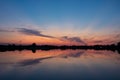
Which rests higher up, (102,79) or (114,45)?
(114,45)

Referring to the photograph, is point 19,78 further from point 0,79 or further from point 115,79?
point 115,79

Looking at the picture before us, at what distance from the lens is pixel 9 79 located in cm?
1530

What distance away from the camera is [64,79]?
15.1 metres

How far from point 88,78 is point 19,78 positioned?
5674 mm

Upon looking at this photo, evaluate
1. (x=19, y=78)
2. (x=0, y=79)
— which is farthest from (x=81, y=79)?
(x=0, y=79)

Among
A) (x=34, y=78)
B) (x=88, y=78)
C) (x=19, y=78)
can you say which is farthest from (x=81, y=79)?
(x=19, y=78)

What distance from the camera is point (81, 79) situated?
15.4 metres

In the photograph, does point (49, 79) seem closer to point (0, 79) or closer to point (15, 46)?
point (0, 79)

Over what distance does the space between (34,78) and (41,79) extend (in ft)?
2.33

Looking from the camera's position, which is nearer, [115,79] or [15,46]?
[115,79]

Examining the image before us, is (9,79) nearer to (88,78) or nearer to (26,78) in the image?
(26,78)

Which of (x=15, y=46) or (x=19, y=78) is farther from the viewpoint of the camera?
(x=15, y=46)

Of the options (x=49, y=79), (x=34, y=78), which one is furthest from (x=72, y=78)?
(x=34, y=78)

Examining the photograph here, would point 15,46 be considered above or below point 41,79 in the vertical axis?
above
